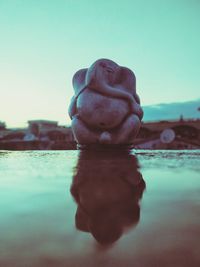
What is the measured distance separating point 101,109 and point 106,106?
14 centimetres

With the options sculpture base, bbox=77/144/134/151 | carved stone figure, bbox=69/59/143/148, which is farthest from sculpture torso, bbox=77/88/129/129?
sculpture base, bbox=77/144/134/151

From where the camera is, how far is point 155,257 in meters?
0.95

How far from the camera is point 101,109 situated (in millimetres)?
6270


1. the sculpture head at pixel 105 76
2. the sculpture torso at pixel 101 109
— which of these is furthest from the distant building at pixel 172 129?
the sculpture torso at pixel 101 109

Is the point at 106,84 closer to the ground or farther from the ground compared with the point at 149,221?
farther from the ground

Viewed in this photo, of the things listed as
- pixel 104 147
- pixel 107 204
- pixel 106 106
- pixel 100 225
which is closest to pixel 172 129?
pixel 104 147

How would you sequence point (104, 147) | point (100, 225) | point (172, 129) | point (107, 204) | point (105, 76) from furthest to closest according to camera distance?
1. point (172, 129)
2. point (104, 147)
3. point (105, 76)
4. point (107, 204)
5. point (100, 225)

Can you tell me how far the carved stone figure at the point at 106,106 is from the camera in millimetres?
6293

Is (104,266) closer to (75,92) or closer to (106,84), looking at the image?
(106,84)

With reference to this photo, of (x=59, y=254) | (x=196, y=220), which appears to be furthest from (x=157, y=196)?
(x=59, y=254)

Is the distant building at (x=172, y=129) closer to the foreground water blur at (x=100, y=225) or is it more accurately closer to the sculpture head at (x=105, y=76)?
the sculpture head at (x=105, y=76)

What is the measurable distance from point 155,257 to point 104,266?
0.66ft

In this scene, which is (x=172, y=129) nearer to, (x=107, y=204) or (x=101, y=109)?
(x=101, y=109)

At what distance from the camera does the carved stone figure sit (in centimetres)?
629
